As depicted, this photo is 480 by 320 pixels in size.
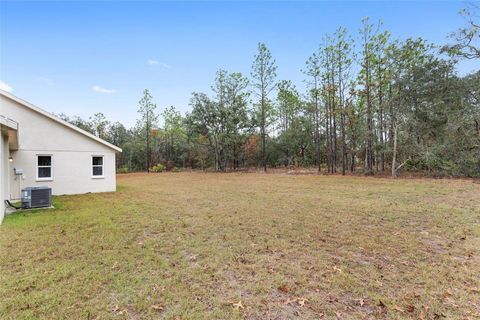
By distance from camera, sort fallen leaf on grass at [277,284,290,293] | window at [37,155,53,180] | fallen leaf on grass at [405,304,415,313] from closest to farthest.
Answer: fallen leaf on grass at [405,304,415,313] → fallen leaf on grass at [277,284,290,293] → window at [37,155,53,180]

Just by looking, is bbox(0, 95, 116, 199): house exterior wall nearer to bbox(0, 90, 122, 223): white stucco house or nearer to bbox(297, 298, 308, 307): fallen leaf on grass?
bbox(0, 90, 122, 223): white stucco house

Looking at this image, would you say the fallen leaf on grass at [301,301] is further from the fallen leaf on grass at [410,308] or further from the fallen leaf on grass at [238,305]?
the fallen leaf on grass at [410,308]

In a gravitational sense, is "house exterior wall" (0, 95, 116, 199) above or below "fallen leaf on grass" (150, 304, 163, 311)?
above

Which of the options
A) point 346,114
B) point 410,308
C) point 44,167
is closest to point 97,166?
point 44,167

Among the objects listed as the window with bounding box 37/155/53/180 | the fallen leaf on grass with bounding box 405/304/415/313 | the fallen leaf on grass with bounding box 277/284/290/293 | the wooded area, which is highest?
the wooded area

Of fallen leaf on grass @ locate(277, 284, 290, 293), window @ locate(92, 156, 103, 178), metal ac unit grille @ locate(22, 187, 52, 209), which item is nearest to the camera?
fallen leaf on grass @ locate(277, 284, 290, 293)

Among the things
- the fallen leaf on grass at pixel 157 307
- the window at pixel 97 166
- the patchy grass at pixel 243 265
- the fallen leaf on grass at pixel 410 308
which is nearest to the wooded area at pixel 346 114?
the patchy grass at pixel 243 265

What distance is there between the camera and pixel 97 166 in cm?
1212

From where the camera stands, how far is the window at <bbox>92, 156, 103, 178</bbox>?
39.5 ft

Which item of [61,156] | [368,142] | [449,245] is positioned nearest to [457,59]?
[368,142]

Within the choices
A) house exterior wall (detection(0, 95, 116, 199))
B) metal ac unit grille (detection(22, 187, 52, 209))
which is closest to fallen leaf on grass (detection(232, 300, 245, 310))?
metal ac unit grille (detection(22, 187, 52, 209))

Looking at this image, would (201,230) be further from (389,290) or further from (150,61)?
(150,61)

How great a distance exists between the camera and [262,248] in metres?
4.27

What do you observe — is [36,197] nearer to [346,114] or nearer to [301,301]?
[301,301]
